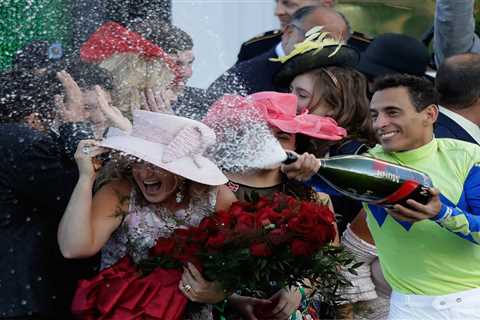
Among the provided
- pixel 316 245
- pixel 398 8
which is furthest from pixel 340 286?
pixel 398 8

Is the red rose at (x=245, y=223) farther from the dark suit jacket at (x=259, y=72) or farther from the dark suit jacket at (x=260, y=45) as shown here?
the dark suit jacket at (x=260, y=45)

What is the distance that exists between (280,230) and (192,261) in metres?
0.31

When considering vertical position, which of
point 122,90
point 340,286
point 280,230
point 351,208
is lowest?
point 351,208

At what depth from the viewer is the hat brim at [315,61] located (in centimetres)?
481

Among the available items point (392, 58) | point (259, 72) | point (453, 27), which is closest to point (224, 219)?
point (259, 72)

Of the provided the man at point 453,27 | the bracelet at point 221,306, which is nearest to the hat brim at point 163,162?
the bracelet at point 221,306

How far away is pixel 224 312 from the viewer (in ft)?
13.2

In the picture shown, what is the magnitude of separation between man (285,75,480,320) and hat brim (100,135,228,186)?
2.63 feet

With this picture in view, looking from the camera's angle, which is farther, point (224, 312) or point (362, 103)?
point (362, 103)

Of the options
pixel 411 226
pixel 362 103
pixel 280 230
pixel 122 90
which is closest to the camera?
pixel 280 230

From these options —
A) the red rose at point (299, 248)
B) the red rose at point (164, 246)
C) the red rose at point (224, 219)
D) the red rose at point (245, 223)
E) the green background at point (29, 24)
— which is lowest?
the red rose at point (164, 246)

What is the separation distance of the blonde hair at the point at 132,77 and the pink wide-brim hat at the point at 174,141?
0.66 ft

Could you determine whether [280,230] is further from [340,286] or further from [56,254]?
[56,254]

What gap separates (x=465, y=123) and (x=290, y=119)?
1.15m
